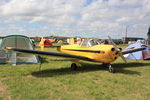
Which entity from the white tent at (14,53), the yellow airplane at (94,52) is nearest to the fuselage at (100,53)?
the yellow airplane at (94,52)

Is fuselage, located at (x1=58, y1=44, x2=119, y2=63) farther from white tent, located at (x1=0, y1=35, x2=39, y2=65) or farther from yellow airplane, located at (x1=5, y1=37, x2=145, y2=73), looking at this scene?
white tent, located at (x1=0, y1=35, x2=39, y2=65)

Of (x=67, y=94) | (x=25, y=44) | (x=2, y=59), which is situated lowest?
(x=67, y=94)

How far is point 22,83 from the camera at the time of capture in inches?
255

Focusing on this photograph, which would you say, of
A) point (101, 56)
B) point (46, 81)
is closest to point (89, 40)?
point (101, 56)

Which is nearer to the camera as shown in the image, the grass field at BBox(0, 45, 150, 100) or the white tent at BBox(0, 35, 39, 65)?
the grass field at BBox(0, 45, 150, 100)

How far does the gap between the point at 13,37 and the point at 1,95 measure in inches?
250

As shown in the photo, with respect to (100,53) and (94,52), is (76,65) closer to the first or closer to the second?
(94,52)

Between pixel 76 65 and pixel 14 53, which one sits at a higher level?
pixel 14 53

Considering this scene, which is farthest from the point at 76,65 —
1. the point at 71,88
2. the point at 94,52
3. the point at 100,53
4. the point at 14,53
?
the point at 14,53

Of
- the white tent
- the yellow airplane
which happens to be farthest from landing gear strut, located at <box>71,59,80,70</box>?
the white tent

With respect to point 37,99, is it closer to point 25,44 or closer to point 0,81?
point 0,81

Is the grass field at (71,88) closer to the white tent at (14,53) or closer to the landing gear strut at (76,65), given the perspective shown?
the landing gear strut at (76,65)

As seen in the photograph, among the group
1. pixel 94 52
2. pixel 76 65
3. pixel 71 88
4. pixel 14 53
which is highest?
pixel 94 52

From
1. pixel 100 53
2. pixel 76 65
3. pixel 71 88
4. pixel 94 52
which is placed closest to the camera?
pixel 71 88
